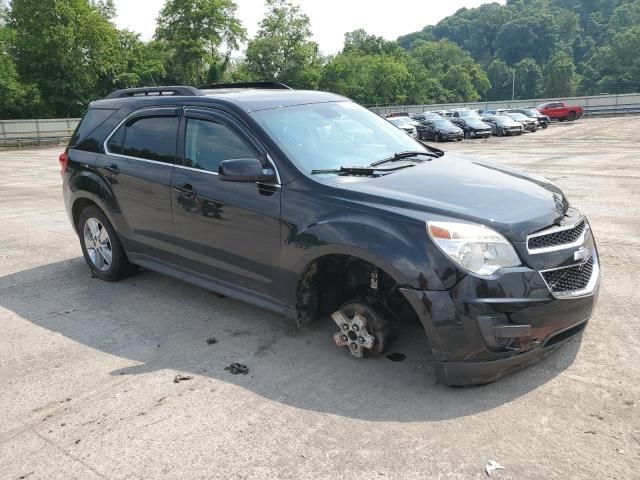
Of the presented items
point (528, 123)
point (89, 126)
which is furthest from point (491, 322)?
point (528, 123)

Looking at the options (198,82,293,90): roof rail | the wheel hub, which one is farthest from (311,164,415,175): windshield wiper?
(198,82,293,90): roof rail

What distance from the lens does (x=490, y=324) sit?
3020 mm

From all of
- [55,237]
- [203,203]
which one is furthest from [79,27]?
[203,203]

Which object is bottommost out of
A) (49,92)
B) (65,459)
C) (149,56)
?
(65,459)

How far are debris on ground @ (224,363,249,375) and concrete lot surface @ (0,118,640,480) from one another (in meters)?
0.06

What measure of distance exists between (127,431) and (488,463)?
1.96m

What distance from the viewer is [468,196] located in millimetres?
3486

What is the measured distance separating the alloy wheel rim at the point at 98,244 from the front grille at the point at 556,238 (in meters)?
4.04

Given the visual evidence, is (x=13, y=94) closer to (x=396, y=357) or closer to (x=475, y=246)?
(x=396, y=357)

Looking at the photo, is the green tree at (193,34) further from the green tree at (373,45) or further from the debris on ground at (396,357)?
the debris on ground at (396,357)

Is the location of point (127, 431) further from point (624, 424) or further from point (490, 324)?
point (624, 424)

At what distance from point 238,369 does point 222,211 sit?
46.7 inches

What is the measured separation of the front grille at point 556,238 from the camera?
10.4 feet

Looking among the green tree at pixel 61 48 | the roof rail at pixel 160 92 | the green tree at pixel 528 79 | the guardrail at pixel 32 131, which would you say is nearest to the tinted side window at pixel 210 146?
the roof rail at pixel 160 92
